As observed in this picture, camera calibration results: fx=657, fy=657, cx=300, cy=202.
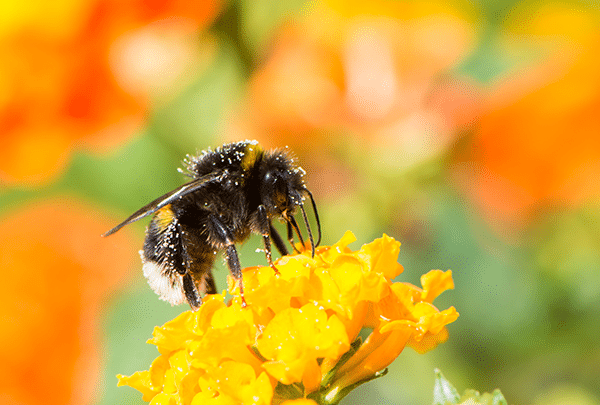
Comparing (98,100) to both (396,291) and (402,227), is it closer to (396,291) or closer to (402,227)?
(402,227)

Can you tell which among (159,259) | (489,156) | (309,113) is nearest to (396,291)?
(159,259)

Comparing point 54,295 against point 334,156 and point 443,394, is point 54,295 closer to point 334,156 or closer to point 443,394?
point 334,156

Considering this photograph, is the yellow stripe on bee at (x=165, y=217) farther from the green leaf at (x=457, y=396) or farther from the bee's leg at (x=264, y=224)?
the green leaf at (x=457, y=396)

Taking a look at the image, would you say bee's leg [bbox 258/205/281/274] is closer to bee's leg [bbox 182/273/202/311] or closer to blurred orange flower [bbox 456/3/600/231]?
bee's leg [bbox 182/273/202/311]

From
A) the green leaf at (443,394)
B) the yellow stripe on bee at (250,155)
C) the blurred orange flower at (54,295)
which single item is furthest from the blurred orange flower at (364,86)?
the green leaf at (443,394)

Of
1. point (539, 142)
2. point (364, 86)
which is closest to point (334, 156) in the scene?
point (364, 86)

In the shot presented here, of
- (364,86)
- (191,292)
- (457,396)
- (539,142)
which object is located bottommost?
(457,396)

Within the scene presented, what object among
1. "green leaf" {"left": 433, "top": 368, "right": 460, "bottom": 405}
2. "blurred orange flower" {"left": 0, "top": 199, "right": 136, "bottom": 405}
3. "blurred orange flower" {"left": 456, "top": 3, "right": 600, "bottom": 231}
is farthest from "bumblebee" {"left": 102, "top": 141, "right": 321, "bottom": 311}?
"blurred orange flower" {"left": 456, "top": 3, "right": 600, "bottom": 231}
